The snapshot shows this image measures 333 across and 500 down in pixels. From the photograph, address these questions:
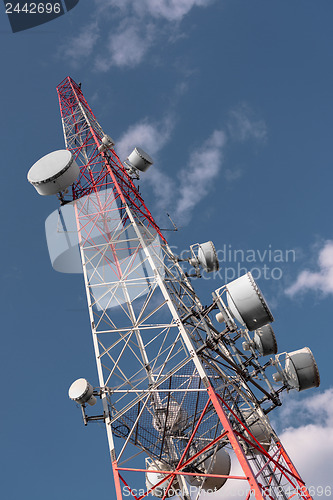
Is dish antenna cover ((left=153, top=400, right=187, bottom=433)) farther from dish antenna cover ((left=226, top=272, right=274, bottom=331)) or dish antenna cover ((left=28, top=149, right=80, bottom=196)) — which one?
dish antenna cover ((left=28, top=149, right=80, bottom=196))

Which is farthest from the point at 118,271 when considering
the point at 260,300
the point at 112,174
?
the point at 260,300

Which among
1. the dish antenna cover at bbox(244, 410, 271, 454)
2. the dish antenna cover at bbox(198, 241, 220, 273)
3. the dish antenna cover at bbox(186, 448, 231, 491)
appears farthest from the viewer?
the dish antenna cover at bbox(198, 241, 220, 273)

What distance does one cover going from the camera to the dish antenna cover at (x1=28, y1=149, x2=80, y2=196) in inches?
732

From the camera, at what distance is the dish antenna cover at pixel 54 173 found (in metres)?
18.6

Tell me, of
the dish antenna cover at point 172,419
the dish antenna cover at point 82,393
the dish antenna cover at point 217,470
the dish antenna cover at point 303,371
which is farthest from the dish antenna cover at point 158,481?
the dish antenna cover at point 303,371

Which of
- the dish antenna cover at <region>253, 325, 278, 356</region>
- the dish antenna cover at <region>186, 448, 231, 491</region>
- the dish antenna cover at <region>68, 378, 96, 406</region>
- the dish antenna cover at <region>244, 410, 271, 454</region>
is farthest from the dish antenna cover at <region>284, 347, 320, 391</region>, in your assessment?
the dish antenna cover at <region>68, 378, 96, 406</region>

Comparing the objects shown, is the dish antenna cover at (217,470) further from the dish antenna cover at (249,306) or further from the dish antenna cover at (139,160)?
the dish antenna cover at (139,160)

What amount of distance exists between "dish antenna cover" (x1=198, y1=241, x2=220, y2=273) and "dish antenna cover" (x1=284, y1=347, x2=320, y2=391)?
598 centimetres

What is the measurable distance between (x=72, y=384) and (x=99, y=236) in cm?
788

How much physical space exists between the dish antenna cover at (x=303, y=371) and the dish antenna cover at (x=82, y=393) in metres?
8.14

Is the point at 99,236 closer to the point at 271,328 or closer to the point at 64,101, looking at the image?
the point at 271,328

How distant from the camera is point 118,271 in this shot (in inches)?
752

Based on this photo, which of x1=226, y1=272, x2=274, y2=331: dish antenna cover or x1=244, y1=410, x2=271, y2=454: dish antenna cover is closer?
x1=226, y1=272, x2=274, y2=331: dish antenna cover

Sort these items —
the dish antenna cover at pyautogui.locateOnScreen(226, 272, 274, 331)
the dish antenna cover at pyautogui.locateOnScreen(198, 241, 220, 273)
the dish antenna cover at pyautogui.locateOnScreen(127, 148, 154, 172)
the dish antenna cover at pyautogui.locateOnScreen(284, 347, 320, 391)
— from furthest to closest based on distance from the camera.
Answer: the dish antenna cover at pyautogui.locateOnScreen(127, 148, 154, 172) → the dish antenna cover at pyautogui.locateOnScreen(198, 241, 220, 273) → the dish antenna cover at pyautogui.locateOnScreen(284, 347, 320, 391) → the dish antenna cover at pyautogui.locateOnScreen(226, 272, 274, 331)
